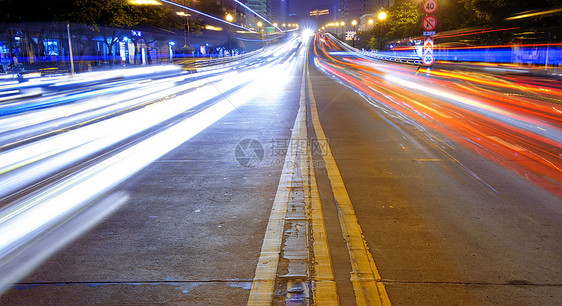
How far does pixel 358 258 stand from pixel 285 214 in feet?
4.64

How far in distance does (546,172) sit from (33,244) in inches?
284

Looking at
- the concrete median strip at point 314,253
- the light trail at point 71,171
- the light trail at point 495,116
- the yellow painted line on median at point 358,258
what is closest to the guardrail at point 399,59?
the light trail at point 495,116

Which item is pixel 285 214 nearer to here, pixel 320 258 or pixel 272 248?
pixel 272 248

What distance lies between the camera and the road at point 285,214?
12.0ft

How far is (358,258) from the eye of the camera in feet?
13.6

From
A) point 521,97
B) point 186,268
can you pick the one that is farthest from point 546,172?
point 521,97

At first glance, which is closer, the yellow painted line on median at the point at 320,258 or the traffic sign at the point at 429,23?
the yellow painted line on median at the point at 320,258

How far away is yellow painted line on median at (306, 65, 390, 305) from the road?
19mm

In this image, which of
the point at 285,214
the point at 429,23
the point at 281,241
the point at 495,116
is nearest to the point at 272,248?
the point at 281,241

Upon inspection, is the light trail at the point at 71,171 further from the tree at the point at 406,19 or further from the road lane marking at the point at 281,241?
the tree at the point at 406,19

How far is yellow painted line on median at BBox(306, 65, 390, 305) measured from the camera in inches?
137

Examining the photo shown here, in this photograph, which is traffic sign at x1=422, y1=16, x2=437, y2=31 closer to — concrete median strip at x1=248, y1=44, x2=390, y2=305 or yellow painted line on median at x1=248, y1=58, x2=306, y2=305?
yellow painted line on median at x1=248, y1=58, x2=306, y2=305

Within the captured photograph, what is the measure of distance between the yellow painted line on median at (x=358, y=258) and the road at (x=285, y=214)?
0.06 ft

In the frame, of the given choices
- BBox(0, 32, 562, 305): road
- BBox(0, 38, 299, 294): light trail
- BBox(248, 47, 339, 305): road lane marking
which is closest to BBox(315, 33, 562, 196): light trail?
BBox(0, 32, 562, 305): road
